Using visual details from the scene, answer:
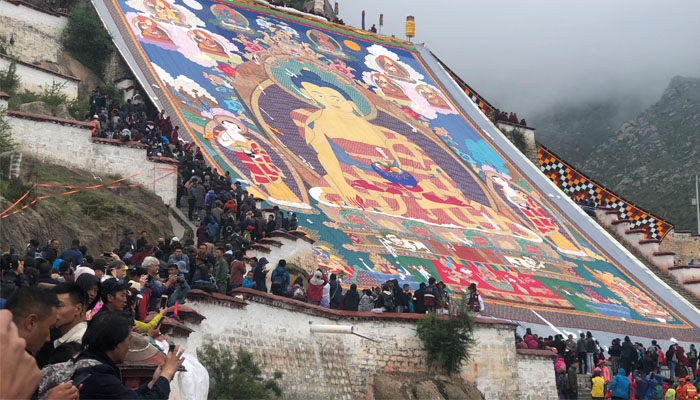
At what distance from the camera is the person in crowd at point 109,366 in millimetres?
4645

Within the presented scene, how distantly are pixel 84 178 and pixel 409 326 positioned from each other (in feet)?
18.9

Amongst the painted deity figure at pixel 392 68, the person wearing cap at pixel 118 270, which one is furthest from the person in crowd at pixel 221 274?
the painted deity figure at pixel 392 68

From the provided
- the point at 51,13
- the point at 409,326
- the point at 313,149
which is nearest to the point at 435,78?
the point at 313,149

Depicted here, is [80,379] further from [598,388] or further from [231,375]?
[598,388]

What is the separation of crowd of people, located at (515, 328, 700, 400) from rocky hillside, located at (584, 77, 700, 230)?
24723mm

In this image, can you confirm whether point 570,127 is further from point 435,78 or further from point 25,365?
point 25,365

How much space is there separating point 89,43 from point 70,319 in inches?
830

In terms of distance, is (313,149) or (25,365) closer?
(25,365)

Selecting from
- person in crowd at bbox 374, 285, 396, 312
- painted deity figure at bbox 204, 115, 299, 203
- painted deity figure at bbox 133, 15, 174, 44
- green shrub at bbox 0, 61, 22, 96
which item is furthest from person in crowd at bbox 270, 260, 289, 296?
painted deity figure at bbox 133, 15, 174, 44

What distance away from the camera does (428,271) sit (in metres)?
19.9

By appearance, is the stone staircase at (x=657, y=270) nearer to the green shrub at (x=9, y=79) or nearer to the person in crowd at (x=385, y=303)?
the person in crowd at (x=385, y=303)

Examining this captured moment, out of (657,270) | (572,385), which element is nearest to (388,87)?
(657,270)

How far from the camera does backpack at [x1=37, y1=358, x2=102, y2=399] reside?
4.49 metres

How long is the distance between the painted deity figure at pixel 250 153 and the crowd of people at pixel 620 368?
21.4 feet
